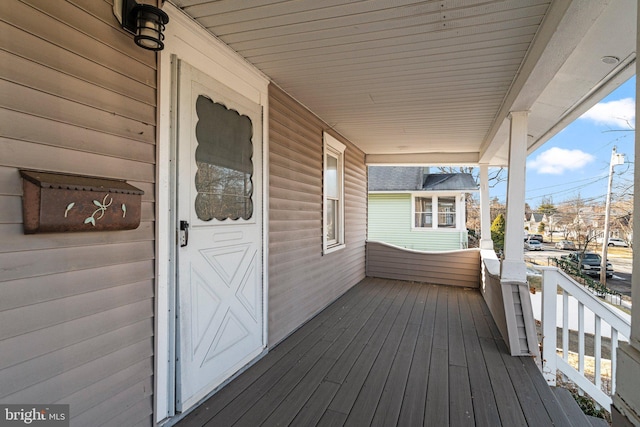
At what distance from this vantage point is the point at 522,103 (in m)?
2.81

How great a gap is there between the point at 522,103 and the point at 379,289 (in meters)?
3.66

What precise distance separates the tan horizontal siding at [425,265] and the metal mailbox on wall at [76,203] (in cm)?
535

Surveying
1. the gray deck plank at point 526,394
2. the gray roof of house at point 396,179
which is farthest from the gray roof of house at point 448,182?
the gray deck plank at point 526,394

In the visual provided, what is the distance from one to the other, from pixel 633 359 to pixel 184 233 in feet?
6.90

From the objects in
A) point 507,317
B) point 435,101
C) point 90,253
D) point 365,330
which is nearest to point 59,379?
point 90,253

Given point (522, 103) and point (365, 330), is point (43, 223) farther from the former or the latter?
point (522, 103)

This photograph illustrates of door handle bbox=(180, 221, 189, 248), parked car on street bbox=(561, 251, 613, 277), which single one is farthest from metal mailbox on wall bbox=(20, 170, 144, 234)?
parked car on street bbox=(561, 251, 613, 277)

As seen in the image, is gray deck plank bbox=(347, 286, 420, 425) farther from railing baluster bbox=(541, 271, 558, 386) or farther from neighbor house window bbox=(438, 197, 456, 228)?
neighbor house window bbox=(438, 197, 456, 228)

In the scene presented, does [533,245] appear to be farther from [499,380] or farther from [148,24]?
[148,24]

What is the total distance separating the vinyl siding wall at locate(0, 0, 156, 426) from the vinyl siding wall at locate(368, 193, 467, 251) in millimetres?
9077

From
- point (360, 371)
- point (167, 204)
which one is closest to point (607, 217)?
point (360, 371)

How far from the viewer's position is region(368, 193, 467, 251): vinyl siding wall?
10172mm

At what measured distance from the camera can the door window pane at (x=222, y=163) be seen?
213 centimetres

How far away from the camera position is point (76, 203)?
1.29 metres
